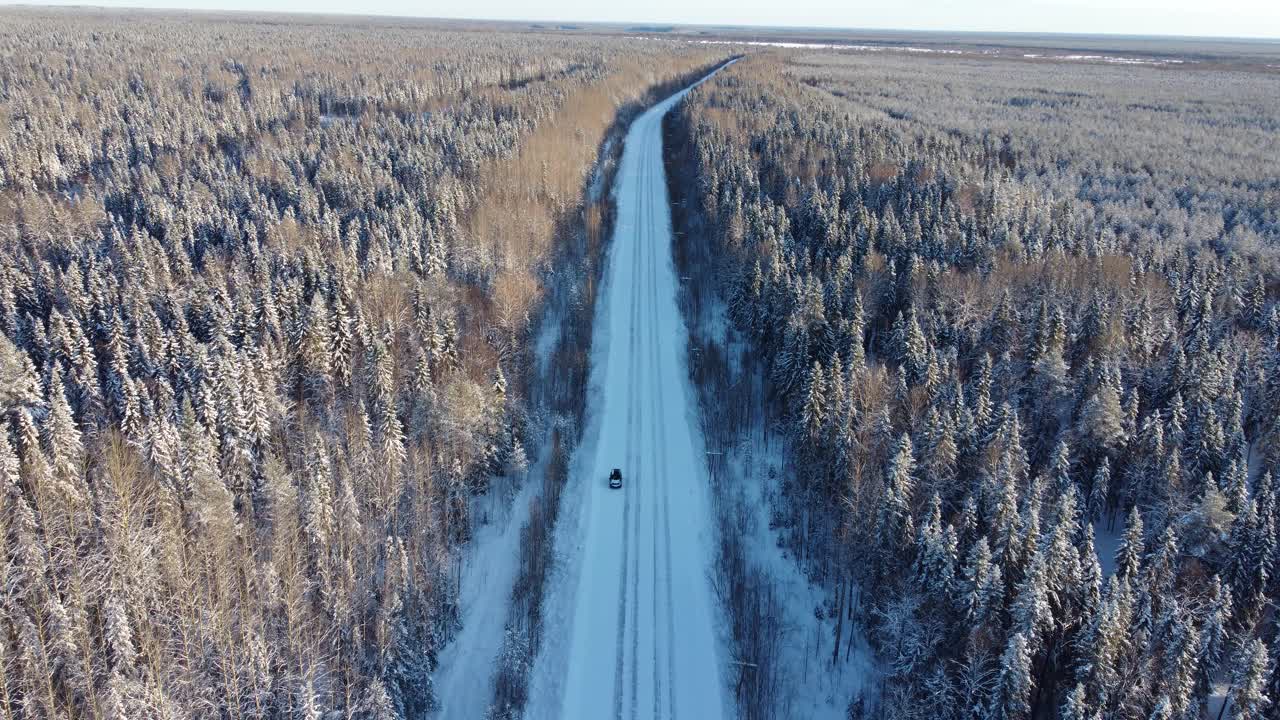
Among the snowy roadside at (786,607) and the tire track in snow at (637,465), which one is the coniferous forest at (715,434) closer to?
the snowy roadside at (786,607)

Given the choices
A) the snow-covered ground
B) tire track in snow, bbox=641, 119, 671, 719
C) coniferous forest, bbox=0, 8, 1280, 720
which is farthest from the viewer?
tire track in snow, bbox=641, 119, 671, 719

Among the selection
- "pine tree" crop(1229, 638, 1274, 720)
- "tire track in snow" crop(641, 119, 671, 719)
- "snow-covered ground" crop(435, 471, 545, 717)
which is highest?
"pine tree" crop(1229, 638, 1274, 720)

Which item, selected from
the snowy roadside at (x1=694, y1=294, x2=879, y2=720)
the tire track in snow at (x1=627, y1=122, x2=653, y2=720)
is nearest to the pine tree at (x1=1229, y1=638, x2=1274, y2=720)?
the snowy roadside at (x1=694, y1=294, x2=879, y2=720)

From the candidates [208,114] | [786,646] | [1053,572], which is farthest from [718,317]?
[208,114]

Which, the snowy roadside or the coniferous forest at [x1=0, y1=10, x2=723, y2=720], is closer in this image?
the coniferous forest at [x1=0, y1=10, x2=723, y2=720]

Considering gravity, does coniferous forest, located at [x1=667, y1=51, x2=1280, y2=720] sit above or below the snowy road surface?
above

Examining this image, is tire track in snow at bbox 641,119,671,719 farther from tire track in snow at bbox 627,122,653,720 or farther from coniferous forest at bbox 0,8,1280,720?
coniferous forest at bbox 0,8,1280,720

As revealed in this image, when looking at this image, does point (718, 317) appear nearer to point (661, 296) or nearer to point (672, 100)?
point (661, 296)
